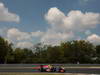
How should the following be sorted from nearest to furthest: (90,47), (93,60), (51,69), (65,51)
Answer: (51,69) < (93,60) < (65,51) < (90,47)

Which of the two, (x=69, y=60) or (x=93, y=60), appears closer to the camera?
(x=69, y=60)

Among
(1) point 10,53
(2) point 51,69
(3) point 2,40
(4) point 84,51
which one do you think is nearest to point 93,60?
(4) point 84,51

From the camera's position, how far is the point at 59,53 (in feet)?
245

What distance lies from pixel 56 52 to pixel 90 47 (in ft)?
58.7

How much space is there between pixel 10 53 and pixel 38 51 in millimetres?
15262

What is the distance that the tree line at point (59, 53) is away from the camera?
66.2m

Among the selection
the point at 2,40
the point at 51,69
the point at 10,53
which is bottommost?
the point at 51,69

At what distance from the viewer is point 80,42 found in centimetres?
8669

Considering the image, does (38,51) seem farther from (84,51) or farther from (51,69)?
(51,69)

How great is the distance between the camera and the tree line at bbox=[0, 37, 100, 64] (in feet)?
217

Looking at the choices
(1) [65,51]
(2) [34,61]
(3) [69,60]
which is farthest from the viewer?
(1) [65,51]

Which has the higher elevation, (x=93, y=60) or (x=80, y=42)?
(x=80, y=42)

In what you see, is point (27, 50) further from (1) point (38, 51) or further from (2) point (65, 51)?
(2) point (65, 51)

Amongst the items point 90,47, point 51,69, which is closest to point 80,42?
point 90,47
